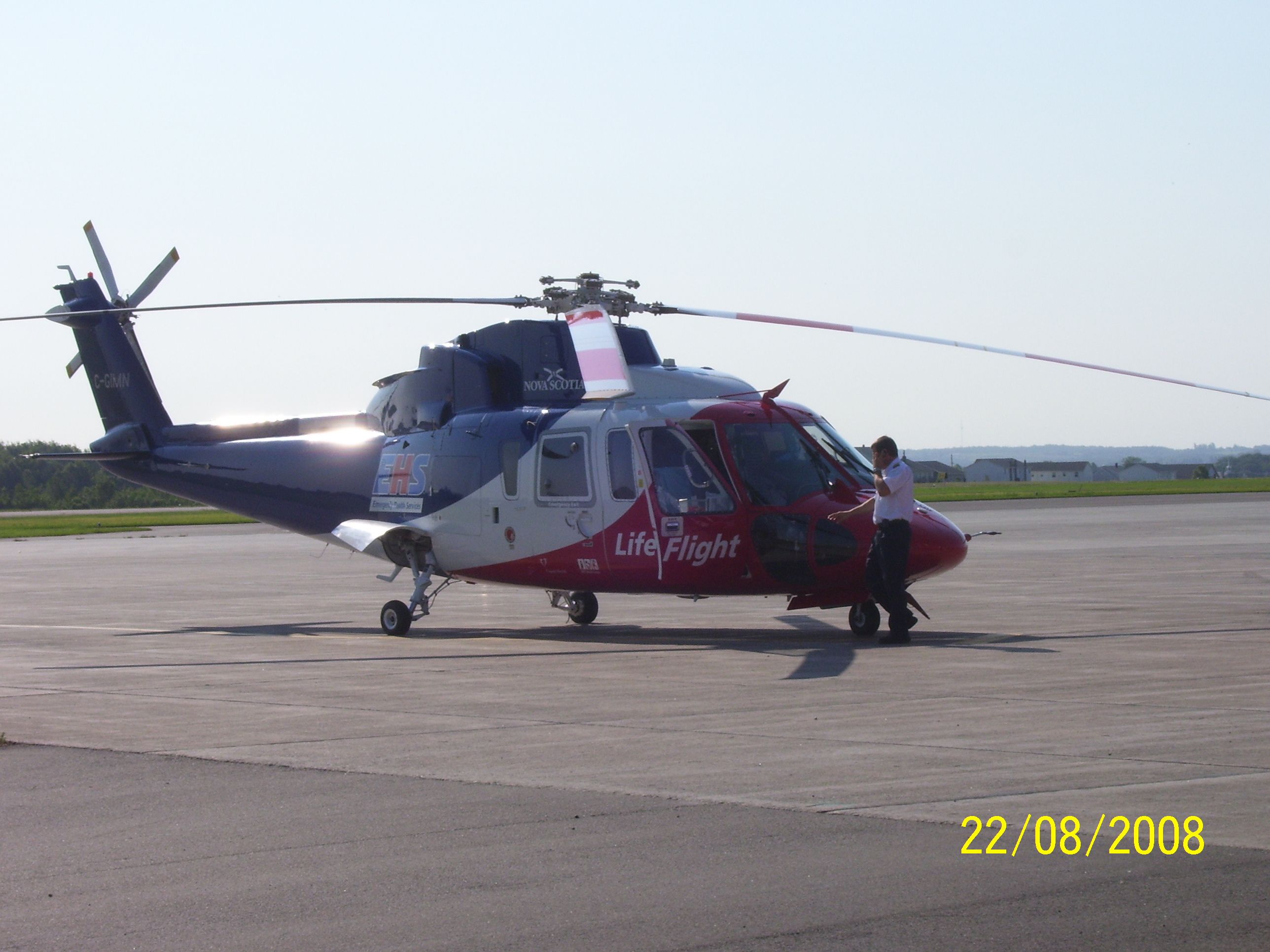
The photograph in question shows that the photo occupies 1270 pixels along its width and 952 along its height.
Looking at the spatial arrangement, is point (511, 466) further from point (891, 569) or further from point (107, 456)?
point (107, 456)

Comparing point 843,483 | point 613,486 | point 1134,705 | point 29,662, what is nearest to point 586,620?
point 613,486

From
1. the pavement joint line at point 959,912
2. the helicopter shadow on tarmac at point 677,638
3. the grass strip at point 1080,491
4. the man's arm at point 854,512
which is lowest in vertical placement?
the helicopter shadow on tarmac at point 677,638

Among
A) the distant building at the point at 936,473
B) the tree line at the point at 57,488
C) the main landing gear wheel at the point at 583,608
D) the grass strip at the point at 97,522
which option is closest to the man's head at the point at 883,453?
the main landing gear wheel at the point at 583,608

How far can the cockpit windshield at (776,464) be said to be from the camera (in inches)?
616

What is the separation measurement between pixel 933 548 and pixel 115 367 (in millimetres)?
13225

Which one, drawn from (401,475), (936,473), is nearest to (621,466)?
(401,475)

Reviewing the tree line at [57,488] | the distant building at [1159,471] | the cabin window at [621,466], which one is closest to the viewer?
the cabin window at [621,466]

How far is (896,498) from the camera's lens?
587 inches

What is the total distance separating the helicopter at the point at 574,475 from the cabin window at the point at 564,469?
2 centimetres

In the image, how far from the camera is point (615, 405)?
1689cm

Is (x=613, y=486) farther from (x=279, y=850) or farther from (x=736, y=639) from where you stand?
(x=279, y=850)

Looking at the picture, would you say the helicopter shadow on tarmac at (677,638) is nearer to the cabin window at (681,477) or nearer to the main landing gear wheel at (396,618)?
the main landing gear wheel at (396,618)

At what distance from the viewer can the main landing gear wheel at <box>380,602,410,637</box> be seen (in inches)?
693
